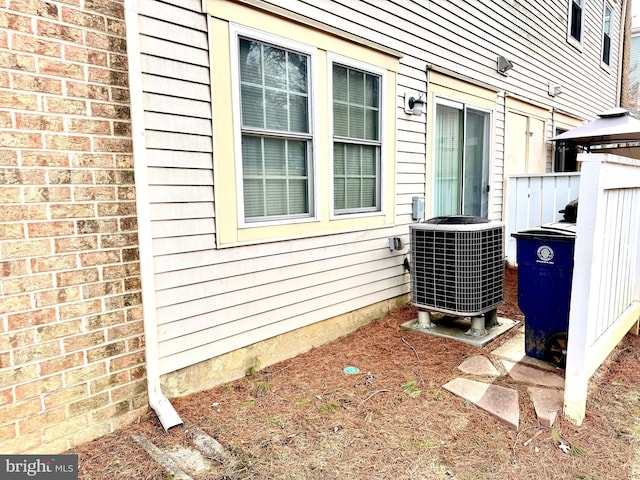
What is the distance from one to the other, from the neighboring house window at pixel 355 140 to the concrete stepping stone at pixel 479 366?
65.6 inches

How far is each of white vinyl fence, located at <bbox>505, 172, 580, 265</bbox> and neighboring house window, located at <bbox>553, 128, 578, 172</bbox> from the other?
2.44m

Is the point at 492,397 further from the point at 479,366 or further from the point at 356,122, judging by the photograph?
the point at 356,122

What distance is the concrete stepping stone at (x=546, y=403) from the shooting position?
2.42 metres

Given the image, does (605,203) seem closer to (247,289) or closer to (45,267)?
(247,289)

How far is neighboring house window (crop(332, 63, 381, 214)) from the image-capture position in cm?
378

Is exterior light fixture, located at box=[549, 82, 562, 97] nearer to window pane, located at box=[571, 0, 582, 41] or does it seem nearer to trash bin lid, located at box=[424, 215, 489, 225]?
window pane, located at box=[571, 0, 582, 41]

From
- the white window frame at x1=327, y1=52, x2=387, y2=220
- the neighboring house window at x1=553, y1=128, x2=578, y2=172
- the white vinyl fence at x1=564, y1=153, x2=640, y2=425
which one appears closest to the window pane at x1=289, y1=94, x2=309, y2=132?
the white window frame at x1=327, y1=52, x2=387, y2=220

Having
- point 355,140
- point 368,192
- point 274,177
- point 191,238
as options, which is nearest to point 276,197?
point 274,177

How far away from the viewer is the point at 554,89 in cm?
768

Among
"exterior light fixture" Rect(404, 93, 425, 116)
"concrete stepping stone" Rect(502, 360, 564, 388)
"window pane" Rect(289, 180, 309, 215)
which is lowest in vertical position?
"concrete stepping stone" Rect(502, 360, 564, 388)

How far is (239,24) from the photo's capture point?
2.88 metres

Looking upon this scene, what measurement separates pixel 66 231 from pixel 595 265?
2.92 metres

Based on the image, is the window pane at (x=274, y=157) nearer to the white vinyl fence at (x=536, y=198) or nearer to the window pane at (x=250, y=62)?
the window pane at (x=250, y=62)

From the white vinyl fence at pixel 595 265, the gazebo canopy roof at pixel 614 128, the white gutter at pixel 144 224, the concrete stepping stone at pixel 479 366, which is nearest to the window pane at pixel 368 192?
the concrete stepping stone at pixel 479 366
